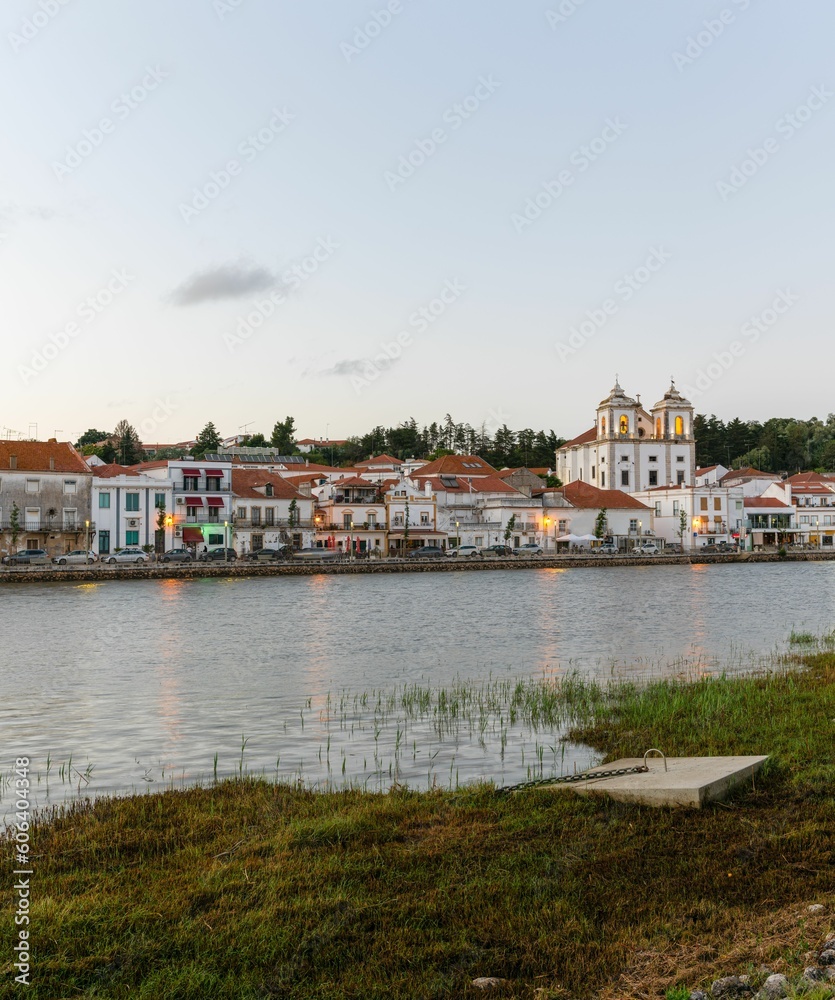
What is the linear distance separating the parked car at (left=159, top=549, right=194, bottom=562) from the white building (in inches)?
101

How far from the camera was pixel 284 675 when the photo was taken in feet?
74.0

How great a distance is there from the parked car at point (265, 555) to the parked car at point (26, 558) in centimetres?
1665

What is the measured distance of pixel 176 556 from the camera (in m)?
74.5

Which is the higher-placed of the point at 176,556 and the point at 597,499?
the point at 597,499

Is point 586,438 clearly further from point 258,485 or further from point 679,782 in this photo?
point 679,782

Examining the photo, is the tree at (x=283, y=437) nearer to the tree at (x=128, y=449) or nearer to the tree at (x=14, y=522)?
the tree at (x=128, y=449)

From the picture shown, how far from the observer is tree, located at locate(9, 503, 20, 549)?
68.9 m

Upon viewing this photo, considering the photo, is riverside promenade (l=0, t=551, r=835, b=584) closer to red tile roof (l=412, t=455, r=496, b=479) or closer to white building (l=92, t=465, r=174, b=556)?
white building (l=92, t=465, r=174, b=556)

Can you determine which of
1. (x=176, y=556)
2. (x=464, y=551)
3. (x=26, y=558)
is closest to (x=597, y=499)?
(x=464, y=551)

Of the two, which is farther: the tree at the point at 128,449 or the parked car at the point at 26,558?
the tree at the point at 128,449

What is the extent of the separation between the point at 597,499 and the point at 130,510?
48623 mm

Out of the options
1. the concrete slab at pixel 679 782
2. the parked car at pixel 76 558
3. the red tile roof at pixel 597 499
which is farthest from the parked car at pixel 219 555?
the concrete slab at pixel 679 782

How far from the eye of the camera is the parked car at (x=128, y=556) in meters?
70.4

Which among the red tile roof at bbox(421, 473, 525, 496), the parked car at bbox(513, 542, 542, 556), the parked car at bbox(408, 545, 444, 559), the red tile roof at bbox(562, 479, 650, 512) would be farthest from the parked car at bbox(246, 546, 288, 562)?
the red tile roof at bbox(562, 479, 650, 512)
